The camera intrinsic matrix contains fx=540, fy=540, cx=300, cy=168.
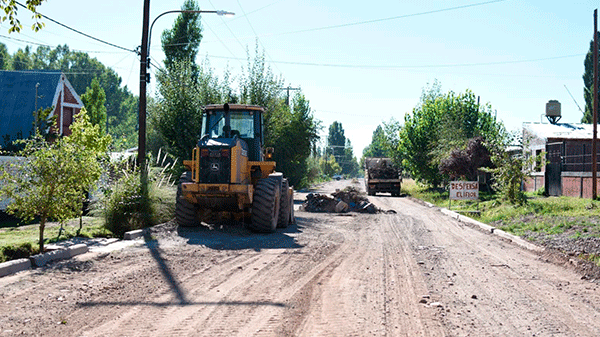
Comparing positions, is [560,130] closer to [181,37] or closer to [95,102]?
[181,37]

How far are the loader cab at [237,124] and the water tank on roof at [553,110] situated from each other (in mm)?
32347

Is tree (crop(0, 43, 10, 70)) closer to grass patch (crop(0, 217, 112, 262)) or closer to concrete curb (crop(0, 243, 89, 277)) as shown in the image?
grass patch (crop(0, 217, 112, 262))

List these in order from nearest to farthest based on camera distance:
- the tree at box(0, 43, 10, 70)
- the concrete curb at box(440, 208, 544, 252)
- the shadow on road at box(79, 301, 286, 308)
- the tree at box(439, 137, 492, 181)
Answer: the shadow on road at box(79, 301, 286, 308) < the concrete curb at box(440, 208, 544, 252) < the tree at box(439, 137, 492, 181) < the tree at box(0, 43, 10, 70)

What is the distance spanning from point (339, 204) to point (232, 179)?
431 inches

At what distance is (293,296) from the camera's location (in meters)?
7.19

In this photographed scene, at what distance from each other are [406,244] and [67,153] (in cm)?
785

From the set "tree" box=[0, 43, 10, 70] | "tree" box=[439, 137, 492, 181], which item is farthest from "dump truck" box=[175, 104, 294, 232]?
"tree" box=[0, 43, 10, 70]

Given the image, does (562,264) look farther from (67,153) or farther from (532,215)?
(67,153)

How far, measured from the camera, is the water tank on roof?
133ft

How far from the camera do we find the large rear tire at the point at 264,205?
13.9 metres

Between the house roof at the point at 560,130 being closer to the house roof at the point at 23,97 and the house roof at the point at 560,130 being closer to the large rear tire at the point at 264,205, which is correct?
the large rear tire at the point at 264,205

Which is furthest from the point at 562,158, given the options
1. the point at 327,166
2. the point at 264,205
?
the point at 327,166

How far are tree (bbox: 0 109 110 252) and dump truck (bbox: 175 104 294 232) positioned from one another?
3.57m

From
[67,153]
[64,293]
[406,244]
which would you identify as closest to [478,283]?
[406,244]
